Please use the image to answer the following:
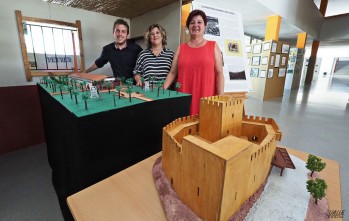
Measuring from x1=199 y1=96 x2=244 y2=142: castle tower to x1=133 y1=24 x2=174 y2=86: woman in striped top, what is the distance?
39.4 inches

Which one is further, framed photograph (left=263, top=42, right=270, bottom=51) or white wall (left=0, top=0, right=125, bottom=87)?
framed photograph (left=263, top=42, right=270, bottom=51)

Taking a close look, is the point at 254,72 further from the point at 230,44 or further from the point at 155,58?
the point at 155,58

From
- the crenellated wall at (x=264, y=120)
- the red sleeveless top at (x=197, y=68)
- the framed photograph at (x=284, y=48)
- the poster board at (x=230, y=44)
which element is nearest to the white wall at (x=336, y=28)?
the framed photograph at (x=284, y=48)

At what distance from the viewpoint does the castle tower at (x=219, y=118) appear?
67 centimetres

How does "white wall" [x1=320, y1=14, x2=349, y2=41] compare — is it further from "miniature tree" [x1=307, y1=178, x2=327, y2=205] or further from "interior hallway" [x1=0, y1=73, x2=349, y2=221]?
"miniature tree" [x1=307, y1=178, x2=327, y2=205]

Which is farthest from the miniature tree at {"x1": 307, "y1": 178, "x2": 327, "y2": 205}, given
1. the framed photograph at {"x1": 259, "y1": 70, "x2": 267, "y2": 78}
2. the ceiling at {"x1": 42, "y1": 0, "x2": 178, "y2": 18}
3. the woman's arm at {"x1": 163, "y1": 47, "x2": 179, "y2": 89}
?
the framed photograph at {"x1": 259, "y1": 70, "x2": 267, "y2": 78}

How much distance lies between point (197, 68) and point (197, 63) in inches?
1.7

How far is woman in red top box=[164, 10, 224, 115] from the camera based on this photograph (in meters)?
1.52

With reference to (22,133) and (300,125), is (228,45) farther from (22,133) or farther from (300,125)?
(22,133)

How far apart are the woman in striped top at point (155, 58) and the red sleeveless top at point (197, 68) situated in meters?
0.18

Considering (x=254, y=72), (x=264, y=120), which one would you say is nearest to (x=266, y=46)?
(x=254, y=72)

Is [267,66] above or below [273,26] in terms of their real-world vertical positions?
below

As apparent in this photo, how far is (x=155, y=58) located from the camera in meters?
1.70

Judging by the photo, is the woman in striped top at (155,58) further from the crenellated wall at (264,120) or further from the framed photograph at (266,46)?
the framed photograph at (266,46)
